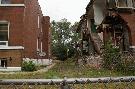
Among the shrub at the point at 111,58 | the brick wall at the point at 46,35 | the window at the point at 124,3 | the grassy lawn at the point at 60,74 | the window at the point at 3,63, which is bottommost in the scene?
the grassy lawn at the point at 60,74

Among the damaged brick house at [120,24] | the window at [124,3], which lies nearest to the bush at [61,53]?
the damaged brick house at [120,24]

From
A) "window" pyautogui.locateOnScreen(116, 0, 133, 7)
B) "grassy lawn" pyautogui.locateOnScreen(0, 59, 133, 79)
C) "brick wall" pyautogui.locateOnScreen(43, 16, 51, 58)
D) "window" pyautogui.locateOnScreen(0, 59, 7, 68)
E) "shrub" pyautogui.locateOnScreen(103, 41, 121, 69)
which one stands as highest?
"window" pyautogui.locateOnScreen(116, 0, 133, 7)

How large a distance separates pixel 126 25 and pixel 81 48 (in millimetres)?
15964

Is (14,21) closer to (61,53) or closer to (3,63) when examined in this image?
(3,63)

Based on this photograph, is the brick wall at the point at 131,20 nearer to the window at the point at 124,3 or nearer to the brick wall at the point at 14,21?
the window at the point at 124,3

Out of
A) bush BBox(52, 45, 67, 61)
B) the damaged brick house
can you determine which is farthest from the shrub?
bush BBox(52, 45, 67, 61)

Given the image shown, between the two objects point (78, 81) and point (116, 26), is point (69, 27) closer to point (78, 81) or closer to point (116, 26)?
point (116, 26)

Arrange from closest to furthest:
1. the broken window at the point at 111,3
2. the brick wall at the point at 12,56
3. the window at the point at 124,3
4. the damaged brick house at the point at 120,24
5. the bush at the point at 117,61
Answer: the bush at the point at 117,61 < the brick wall at the point at 12,56 < the damaged brick house at the point at 120,24 < the window at the point at 124,3 < the broken window at the point at 111,3

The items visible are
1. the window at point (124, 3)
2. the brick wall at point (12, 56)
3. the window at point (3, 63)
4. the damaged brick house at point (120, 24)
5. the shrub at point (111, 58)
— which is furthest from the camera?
the window at point (124, 3)

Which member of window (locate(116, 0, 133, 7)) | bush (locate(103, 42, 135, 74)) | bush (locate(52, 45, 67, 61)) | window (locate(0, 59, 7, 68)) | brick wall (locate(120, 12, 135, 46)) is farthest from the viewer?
bush (locate(52, 45, 67, 61))

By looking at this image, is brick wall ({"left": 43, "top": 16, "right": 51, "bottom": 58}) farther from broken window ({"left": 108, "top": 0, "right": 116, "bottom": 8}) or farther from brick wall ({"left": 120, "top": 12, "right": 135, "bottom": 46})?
brick wall ({"left": 120, "top": 12, "right": 135, "bottom": 46})

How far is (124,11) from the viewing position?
27500 mm

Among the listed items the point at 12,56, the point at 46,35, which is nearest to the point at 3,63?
the point at 12,56

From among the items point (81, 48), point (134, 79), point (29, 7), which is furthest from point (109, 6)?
point (134, 79)
